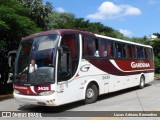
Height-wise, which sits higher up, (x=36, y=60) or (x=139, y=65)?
(x=36, y=60)

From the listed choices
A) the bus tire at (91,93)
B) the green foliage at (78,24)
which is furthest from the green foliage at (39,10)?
the bus tire at (91,93)

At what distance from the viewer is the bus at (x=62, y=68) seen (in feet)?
36.0

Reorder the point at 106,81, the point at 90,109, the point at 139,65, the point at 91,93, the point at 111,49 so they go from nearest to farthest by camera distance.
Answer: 1. the point at 90,109
2. the point at 91,93
3. the point at 106,81
4. the point at 111,49
5. the point at 139,65

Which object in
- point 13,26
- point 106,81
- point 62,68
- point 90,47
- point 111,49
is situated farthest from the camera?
point 13,26

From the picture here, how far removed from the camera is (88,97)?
13.1 m

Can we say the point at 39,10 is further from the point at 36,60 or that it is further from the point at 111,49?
the point at 36,60

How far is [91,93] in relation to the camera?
13.3m

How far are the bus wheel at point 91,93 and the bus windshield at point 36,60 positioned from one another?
2.62m

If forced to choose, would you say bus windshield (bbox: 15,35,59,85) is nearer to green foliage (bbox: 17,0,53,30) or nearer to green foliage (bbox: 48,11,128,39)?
green foliage (bbox: 17,0,53,30)

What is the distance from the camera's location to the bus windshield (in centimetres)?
1102

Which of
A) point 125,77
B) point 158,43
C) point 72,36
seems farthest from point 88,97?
point 158,43

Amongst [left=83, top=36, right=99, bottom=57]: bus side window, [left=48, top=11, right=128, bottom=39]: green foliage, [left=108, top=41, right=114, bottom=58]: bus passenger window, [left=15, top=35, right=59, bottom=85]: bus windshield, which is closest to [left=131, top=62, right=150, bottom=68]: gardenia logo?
[left=108, top=41, right=114, bottom=58]: bus passenger window

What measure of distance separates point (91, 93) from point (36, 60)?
3105 mm

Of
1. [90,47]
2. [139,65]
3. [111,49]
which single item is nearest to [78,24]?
[139,65]
